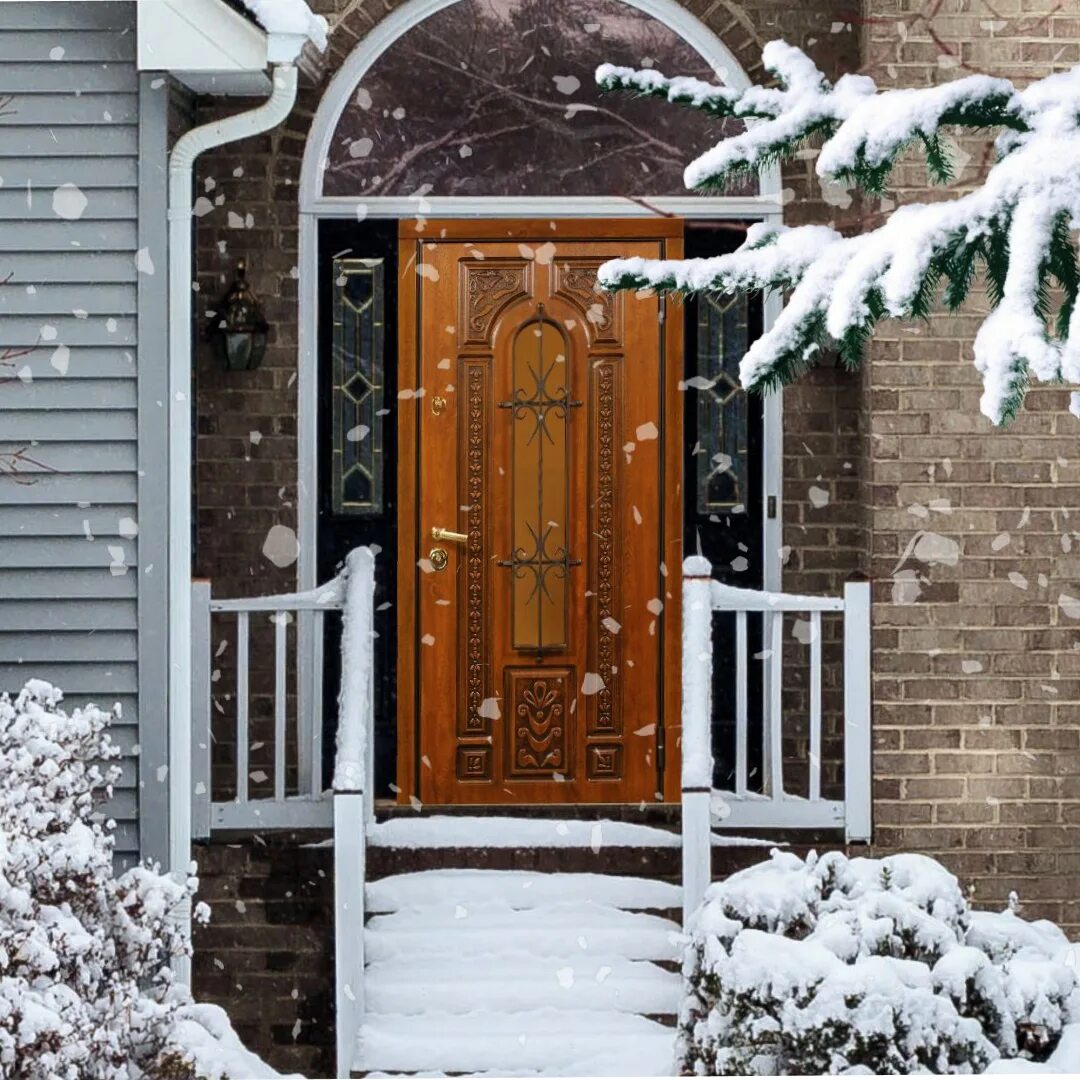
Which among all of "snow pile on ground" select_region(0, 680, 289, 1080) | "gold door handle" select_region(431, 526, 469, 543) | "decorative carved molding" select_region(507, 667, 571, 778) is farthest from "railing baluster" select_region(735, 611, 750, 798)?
"snow pile on ground" select_region(0, 680, 289, 1080)

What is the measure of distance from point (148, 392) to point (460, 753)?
2228mm

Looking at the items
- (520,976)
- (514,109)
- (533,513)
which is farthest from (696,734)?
(514,109)

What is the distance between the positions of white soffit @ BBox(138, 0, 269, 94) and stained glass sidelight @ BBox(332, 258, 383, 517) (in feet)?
5.28

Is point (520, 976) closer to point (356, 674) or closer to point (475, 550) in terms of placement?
point (356, 674)

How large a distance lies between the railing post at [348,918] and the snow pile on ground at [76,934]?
361 millimetres

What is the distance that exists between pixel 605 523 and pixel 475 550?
0.55 m

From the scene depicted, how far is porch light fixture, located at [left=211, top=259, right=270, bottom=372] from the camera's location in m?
7.05

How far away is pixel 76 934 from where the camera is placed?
479cm

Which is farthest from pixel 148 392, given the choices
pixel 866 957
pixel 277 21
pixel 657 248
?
pixel 866 957

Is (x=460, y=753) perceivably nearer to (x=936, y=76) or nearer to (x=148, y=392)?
(x=148, y=392)

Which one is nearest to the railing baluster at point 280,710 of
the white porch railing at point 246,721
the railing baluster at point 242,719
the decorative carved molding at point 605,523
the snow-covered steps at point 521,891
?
the white porch railing at point 246,721

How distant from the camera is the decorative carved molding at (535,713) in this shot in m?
7.34

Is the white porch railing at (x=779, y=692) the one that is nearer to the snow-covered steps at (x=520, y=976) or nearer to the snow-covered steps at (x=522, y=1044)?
the snow-covered steps at (x=520, y=976)

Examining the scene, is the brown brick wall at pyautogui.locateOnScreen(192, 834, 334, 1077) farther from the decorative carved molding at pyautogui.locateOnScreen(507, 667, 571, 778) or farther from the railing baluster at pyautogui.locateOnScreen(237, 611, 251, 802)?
the decorative carved molding at pyautogui.locateOnScreen(507, 667, 571, 778)
